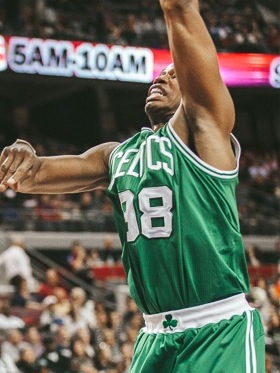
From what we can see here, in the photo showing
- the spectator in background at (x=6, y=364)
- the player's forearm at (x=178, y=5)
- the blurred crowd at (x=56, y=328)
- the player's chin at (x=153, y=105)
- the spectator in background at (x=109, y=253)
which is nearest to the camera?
the player's forearm at (x=178, y=5)

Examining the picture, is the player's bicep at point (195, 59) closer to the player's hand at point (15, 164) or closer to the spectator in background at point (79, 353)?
the player's hand at point (15, 164)

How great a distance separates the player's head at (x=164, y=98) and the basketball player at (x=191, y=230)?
190 millimetres

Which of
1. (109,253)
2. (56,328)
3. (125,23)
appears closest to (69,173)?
(56,328)

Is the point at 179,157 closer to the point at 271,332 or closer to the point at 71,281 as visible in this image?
the point at 271,332

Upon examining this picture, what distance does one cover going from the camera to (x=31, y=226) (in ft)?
55.8

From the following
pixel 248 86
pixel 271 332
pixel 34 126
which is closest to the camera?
pixel 271 332

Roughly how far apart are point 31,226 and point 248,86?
6.93 metres

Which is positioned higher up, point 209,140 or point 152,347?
point 209,140

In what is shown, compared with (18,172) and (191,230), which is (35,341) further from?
(191,230)

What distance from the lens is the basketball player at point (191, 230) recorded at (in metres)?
3.46

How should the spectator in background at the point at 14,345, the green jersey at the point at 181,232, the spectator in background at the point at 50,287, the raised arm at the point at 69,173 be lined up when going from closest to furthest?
the green jersey at the point at 181,232 < the raised arm at the point at 69,173 < the spectator in background at the point at 14,345 < the spectator in background at the point at 50,287

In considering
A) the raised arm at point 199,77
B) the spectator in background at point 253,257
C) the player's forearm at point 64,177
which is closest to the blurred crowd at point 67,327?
the spectator in background at point 253,257

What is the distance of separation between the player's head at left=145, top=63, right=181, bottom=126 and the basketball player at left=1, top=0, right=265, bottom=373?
0.19 m

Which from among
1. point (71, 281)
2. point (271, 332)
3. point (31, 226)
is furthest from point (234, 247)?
point (31, 226)
